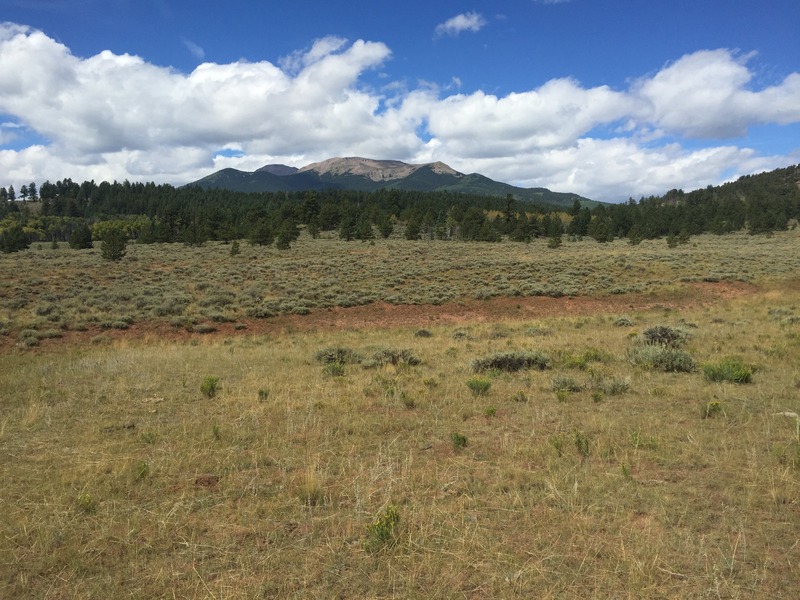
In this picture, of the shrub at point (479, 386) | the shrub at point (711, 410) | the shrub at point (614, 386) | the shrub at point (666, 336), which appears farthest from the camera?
the shrub at point (666, 336)

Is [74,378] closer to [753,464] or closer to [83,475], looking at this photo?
[83,475]

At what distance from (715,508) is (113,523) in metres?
5.71

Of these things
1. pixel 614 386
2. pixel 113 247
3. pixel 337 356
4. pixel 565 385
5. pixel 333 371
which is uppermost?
pixel 113 247

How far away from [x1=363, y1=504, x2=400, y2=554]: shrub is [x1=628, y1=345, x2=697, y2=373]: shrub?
8118 millimetres

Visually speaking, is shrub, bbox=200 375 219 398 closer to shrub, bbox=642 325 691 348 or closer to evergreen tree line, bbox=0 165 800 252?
shrub, bbox=642 325 691 348

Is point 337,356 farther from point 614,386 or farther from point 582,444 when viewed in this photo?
point 582,444

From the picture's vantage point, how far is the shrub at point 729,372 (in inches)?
341

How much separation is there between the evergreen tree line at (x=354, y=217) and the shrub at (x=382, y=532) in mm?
52168

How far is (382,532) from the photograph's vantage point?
404 centimetres

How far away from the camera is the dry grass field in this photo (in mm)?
3670

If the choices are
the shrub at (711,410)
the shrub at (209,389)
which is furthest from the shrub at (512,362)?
the shrub at (209,389)

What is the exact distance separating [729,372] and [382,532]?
8.02 m

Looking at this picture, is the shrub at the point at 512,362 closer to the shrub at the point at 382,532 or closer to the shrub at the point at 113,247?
the shrub at the point at 382,532

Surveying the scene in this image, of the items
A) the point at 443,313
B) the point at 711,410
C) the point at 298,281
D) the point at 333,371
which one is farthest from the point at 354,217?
the point at 711,410
